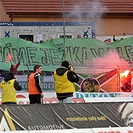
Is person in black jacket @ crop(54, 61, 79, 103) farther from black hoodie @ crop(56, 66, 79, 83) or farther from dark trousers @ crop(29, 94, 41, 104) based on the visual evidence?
dark trousers @ crop(29, 94, 41, 104)

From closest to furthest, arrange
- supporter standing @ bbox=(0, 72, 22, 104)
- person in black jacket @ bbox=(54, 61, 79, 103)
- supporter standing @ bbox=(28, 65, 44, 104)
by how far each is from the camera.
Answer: person in black jacket @ bbox=(54, 61, 79, 103)
supporter standing @ bbox=(0, 72, 22, 104)
supporter standing @ bbox=(28, 65, 44, 104)

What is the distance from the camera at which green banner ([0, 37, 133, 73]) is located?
1706 centimetres

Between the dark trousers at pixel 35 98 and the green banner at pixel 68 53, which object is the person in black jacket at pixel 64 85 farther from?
the green banner at pixel 68 53

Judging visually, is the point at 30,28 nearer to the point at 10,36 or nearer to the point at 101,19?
the point at 10,36

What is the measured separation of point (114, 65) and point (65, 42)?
181cm

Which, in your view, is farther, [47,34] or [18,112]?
[47,34]

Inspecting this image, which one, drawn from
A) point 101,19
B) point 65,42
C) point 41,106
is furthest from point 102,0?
point 41,106

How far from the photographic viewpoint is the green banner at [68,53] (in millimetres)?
17062

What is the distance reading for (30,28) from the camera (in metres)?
19.0

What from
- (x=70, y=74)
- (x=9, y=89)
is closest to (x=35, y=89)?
(x=9, y=89)

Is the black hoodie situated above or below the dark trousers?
above

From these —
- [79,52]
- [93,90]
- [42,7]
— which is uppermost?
[42,7]

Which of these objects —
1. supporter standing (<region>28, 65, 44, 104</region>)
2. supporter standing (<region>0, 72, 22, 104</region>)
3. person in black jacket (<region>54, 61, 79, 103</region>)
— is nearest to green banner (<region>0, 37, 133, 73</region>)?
supporter standing (<region>28, 65, 44, 104</region>)

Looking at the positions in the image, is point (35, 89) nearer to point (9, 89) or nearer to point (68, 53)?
point (9, 89)
